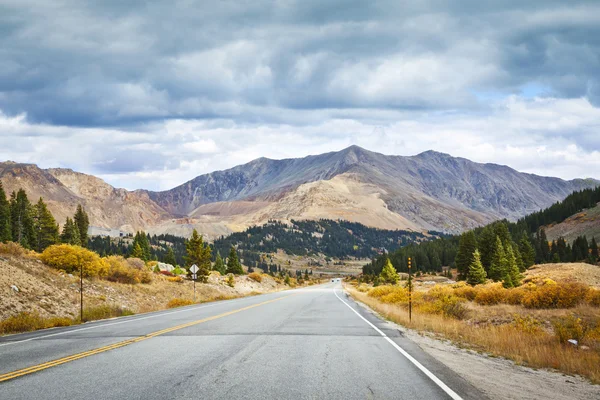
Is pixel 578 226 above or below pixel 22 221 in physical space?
below

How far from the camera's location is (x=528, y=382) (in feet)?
27.6

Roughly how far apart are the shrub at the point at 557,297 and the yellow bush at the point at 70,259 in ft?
99.4

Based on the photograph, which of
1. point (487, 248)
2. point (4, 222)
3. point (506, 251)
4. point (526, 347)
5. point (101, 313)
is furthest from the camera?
point (4, 222)

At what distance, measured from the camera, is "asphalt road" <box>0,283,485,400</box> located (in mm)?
6918

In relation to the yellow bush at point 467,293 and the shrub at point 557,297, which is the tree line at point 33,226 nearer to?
the yellow bush at point 467,293

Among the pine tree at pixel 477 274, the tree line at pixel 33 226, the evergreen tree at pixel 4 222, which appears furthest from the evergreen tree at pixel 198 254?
the tree line at pixel 33 226

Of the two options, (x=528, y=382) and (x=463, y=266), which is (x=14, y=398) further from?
(x=463, y=266)

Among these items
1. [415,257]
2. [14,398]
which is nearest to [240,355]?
[14,398]

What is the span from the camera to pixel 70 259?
110 feet

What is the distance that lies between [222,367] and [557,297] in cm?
2183

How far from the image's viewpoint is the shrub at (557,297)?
927 inches

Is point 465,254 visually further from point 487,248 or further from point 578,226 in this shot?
point 578,226

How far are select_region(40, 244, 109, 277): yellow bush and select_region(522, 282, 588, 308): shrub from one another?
3030cm

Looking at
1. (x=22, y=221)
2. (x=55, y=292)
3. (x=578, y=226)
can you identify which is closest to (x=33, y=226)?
(x=22, y=221)
